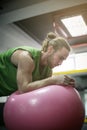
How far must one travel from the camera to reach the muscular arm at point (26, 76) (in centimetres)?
150

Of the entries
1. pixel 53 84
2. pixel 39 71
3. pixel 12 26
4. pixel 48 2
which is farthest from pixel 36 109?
pixel 12 26

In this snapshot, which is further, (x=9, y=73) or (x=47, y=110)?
(x=9, y=73)

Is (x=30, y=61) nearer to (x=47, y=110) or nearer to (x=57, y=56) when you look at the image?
(x=57, y=56)

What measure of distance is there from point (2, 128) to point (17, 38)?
1511 millimetres

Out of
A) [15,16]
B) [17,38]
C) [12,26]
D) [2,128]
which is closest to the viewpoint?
[2,128]

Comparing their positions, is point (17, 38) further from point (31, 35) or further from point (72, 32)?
point (72, 32)

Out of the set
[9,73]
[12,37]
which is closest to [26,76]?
[9,73]

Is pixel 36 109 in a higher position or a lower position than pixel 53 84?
lower

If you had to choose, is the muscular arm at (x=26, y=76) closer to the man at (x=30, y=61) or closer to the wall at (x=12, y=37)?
the man at (x=30, y=61)

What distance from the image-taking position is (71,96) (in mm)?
1414

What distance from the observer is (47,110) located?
52.8 inches

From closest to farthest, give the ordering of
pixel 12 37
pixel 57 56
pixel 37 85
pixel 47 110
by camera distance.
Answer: pixel 47 110, pixel 37 85, pixel 57 56, pixel 12 37

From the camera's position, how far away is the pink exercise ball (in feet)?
4.39

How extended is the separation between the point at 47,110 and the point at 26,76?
0.33m
